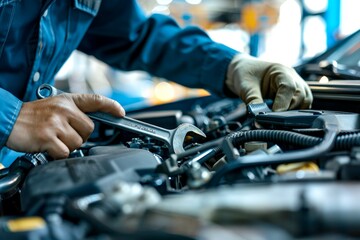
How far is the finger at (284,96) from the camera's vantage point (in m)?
1.14

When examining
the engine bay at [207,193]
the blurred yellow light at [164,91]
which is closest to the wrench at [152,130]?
the engine bay at [207,193]

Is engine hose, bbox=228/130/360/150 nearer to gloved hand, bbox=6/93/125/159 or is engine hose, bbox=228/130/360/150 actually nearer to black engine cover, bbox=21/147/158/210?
black engine cover, bbox=21/147/158/210

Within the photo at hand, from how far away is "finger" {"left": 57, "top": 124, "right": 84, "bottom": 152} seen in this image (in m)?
0.96

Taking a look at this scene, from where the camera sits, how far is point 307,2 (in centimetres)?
468

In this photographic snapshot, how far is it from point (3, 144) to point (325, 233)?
78cm

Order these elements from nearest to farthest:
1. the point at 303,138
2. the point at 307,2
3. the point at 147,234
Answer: the point at 147,234, the point at 303,138, the point at 307,2

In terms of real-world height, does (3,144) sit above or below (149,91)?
above

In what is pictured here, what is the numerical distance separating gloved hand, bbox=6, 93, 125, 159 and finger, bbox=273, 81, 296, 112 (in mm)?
410

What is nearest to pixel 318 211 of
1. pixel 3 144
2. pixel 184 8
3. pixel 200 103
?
pixel 3 144

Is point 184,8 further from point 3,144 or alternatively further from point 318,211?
point 318,211

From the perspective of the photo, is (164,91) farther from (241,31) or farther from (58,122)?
(58,122)

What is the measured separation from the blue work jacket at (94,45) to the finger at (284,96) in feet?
1.07

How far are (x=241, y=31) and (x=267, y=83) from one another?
533cm

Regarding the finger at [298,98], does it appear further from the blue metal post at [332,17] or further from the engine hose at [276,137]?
the blue metal post at [332,17]
